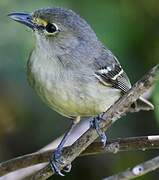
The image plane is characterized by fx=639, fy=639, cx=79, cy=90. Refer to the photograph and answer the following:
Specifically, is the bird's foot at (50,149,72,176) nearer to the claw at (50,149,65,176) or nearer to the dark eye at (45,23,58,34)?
the claw at (50,149,65,176)

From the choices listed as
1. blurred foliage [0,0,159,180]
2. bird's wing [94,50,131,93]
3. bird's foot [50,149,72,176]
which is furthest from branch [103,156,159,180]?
blurred foliage [0,0,159,180]

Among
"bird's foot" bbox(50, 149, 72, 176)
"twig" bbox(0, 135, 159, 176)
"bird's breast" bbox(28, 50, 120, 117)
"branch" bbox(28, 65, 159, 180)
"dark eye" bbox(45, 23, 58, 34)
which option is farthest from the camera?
"dark eye" bbox(45, 23, 58, 34)

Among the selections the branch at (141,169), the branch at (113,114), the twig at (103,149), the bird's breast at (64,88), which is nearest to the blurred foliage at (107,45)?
the bird's breast at (64,88)

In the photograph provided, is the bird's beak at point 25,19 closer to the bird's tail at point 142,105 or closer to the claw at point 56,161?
the claw at point 56,161

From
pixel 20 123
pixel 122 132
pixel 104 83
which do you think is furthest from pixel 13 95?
pixel 104 83

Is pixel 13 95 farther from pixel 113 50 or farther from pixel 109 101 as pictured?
pixel 109 101

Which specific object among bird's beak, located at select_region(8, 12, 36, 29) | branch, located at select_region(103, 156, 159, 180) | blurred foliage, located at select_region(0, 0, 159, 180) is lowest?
blurred foliage, located at select_region(0, 0, 159, 180)

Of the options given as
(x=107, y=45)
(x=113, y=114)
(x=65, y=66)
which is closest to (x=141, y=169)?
(x=113, y=114)
